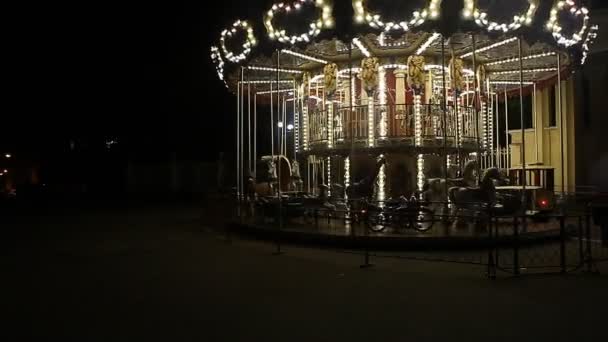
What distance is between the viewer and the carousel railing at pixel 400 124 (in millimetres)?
15406

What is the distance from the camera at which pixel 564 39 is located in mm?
12641

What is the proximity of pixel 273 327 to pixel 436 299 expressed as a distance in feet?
7.55

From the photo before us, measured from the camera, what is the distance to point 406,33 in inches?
504

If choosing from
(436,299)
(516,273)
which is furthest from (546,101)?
(436,299)

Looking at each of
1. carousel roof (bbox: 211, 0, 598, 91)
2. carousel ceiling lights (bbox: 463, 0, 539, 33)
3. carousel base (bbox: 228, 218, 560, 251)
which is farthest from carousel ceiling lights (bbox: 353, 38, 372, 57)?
carousel base (bbox: 228, 218, 560, 251)

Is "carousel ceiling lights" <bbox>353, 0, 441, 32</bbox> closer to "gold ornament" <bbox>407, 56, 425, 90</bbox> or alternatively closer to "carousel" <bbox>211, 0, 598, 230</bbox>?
"carousel" <bbox>211, 0, 598, 230</bbox>

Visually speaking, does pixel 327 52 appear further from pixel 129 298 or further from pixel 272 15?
pixel 129 298

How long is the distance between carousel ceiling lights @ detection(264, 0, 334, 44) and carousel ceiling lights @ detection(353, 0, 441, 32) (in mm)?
693

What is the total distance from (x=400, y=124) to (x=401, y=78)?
1.69 meters

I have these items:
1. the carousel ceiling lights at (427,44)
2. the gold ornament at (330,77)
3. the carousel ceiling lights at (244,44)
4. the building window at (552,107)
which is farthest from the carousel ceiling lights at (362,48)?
the building window at (552,107)

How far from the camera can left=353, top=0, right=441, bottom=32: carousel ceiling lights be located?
1112 centimetres

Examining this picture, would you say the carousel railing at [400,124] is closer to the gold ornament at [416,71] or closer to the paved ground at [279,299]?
the gold ornament at [416,71]

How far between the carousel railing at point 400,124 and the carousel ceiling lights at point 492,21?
382 centimetres

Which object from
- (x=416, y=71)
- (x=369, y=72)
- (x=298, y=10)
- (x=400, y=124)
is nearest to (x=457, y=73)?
(x=416, y=71)
